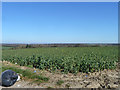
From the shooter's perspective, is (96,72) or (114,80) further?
(96,72)

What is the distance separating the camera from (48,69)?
4.54 metres

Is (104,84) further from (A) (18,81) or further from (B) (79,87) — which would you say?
(A) (18,81)

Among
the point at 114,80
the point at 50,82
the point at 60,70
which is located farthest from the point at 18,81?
the point at 114,80

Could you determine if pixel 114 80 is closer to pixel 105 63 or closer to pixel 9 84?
pixel 105 63

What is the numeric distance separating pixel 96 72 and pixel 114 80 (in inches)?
29.2

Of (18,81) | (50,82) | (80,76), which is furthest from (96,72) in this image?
(18,81)

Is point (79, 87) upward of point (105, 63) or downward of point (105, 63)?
downward

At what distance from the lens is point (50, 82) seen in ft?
11.5

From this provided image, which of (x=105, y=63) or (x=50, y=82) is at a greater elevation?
(x=105, y=63)

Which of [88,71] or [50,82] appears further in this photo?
[88,71]

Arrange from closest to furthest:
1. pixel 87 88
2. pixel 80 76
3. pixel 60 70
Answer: pixel 87 88, pixel 80 76, pixel 60 70

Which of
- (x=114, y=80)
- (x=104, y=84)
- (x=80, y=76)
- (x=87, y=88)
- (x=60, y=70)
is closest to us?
(x=87, y=88)

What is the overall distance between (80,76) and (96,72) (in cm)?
61

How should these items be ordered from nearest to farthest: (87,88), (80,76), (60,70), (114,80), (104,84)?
(87,88), (104,84), (114,80), (80,76), (60,70)
